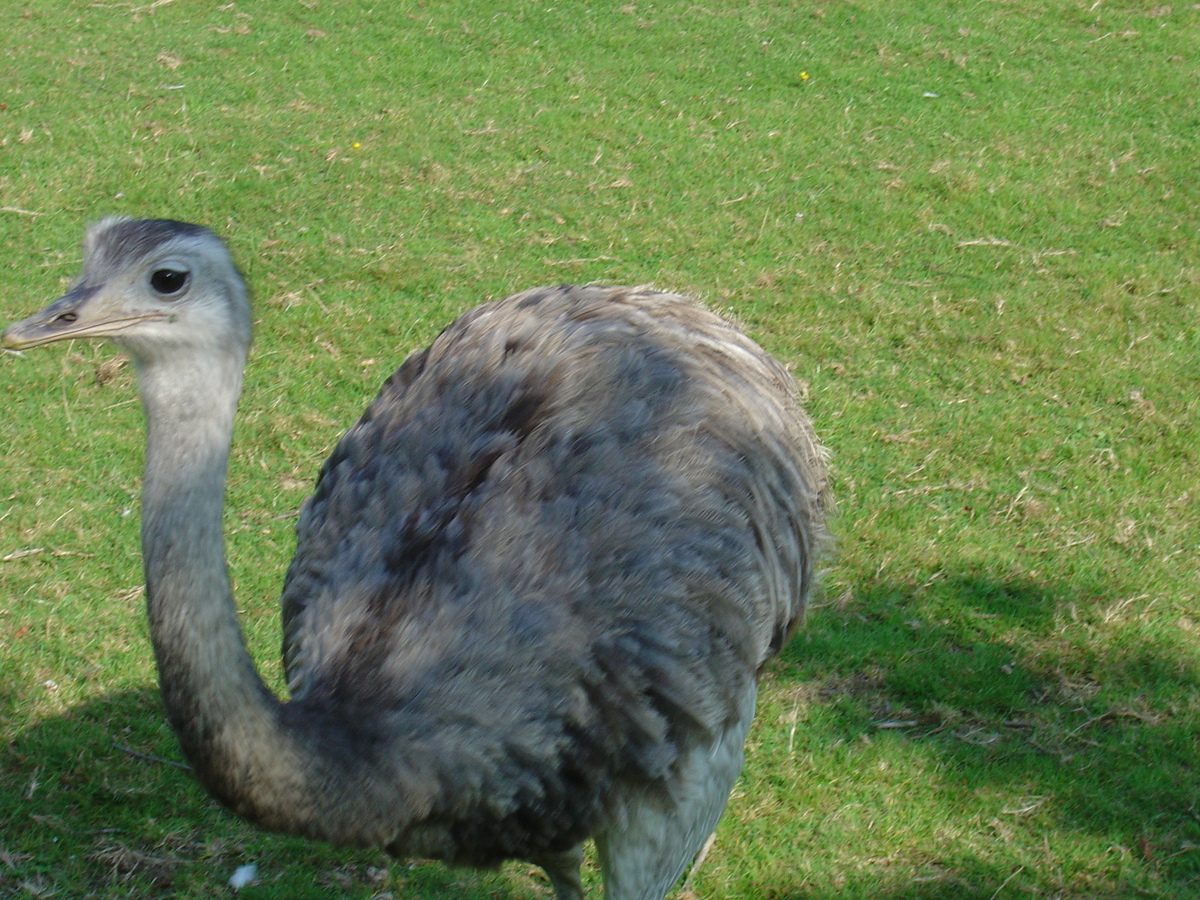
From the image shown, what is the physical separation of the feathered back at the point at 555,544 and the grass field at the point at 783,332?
95 cm

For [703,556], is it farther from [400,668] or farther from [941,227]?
[941,227]

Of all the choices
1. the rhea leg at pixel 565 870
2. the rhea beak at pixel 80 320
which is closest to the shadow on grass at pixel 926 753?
the rhea leg at pixel 565 870

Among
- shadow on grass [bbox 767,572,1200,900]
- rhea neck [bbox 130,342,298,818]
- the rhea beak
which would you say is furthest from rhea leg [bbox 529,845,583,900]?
the rhea beak

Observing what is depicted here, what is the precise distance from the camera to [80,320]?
7.71 ft

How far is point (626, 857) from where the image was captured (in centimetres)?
301

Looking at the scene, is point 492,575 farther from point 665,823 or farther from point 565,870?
point 565,870

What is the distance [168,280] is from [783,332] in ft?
12.4

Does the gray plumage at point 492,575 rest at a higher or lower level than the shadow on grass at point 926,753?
higher

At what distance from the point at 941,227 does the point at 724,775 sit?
4.04 meters

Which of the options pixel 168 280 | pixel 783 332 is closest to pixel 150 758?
pixel 168 280

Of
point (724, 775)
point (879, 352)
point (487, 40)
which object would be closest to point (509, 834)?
point (724, 775)

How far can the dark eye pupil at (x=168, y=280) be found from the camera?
2.35 metres

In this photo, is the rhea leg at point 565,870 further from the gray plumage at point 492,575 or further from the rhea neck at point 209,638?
the rhea neck at point 209,638

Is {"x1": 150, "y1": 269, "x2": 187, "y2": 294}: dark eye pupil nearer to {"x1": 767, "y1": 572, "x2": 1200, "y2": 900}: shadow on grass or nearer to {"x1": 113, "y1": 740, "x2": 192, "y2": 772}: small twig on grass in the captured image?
{"x1": 113, "y1": 740, "x2": 192, "y2": 772}: small twig on grass
